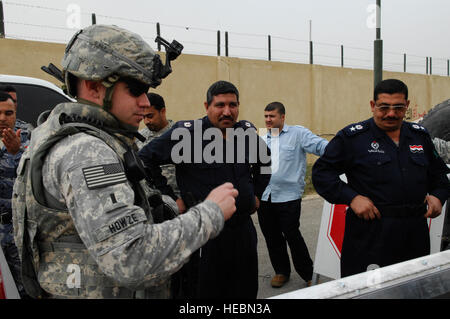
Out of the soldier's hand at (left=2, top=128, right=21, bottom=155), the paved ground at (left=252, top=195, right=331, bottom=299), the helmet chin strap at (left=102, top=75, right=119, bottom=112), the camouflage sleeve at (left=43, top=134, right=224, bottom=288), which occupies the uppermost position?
the helmet chin strap at (left=102, top=75, right=119, bottom=112)

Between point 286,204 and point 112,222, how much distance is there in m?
2.92

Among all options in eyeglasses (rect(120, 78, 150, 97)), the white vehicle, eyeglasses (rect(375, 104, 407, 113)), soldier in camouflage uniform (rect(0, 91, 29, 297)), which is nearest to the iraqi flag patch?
eyeglasses (rect(375, 104, 407, 113))

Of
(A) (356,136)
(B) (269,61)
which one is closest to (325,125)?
(B) (269,61)

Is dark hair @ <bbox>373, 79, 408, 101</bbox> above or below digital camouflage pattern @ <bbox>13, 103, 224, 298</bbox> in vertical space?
→ above

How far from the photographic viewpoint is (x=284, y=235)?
395 centimetres

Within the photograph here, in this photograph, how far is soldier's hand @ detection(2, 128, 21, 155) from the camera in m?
2.70

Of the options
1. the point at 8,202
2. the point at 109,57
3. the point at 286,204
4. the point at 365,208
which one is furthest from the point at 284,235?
the point at 109,57

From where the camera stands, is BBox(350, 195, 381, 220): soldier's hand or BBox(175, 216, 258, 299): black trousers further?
BBox(175, 216, 258, 299): black trousers

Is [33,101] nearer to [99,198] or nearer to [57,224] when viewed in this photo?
[57,224]

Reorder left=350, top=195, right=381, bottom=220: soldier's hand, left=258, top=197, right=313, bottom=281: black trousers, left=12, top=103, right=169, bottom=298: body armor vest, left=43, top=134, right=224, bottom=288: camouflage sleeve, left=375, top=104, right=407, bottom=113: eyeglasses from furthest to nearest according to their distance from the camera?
1. left=258, top=197, right=313, bottom=281: black trousers
2. left=375, top=104, right=407, bottom=113: eyeglasses
3. left=350, top=195, right=381, bottom=220: soldier's hand
4. left=12, top=103, right=169, bottom=298: body armor vest
5. left=43, top=134, right=224, bottom=288: camouflage sleeve

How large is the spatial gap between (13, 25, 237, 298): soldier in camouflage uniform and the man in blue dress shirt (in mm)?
2503

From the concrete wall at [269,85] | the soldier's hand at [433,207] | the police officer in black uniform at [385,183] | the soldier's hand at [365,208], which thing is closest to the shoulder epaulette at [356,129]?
the police officer in black uniform at [385,183]

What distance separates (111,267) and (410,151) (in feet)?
6.76

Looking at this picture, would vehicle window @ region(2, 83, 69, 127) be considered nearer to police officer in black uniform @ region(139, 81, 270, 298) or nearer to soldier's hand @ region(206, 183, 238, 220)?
police officer in black uniform @ region(139, 81, 270, 298)
